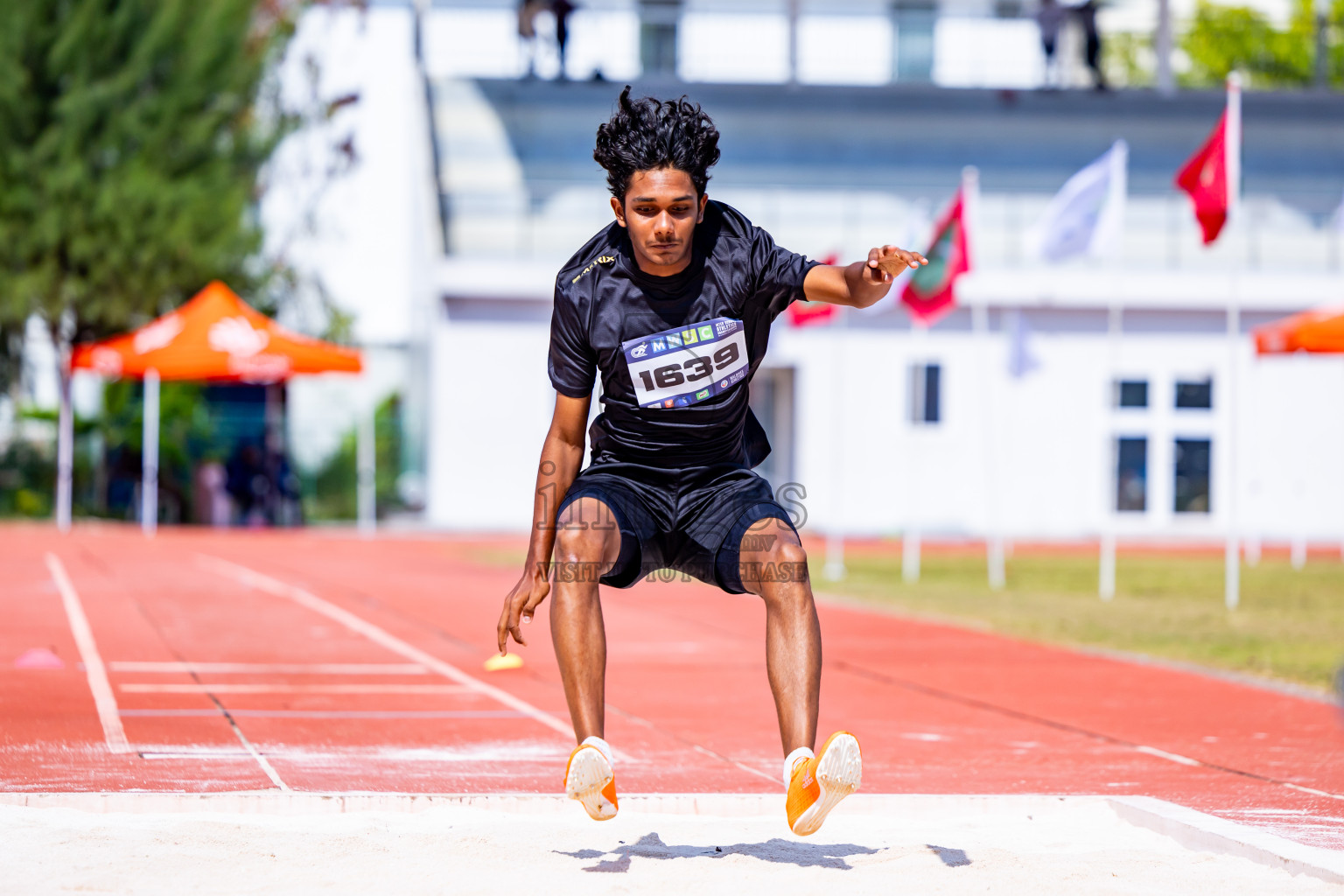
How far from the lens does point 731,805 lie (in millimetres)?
5668

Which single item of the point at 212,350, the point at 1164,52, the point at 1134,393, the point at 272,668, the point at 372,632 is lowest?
the point at 372,632

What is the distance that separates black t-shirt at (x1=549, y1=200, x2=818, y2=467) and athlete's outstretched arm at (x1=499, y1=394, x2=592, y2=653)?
0.07m

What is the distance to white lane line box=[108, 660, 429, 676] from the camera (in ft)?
31.9

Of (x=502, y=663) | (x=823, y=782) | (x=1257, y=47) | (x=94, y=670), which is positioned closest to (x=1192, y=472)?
(x=1257, y=47)

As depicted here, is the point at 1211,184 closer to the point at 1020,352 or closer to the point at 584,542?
the point at 1020,352

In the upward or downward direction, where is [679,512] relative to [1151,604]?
Result: upward

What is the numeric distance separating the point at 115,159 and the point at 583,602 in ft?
78.9

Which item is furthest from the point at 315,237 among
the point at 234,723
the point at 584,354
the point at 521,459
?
the point at 584,354

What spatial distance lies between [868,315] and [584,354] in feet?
82.1

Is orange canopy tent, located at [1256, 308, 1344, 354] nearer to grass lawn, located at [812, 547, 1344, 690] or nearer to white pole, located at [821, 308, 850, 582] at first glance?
grass lawn, located at [812, 547, 1344, 690]

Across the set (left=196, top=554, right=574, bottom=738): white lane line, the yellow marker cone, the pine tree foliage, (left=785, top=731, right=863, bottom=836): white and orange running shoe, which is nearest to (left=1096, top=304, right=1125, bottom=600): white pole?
(left=196, top=554, right=574, bottom=738): white lane line

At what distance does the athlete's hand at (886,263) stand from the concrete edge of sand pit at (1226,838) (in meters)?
1.97

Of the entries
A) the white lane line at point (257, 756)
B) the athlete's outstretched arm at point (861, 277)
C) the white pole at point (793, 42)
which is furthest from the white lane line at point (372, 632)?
the white pole at point (793, 42)

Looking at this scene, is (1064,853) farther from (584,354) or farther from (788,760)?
(584,354)
